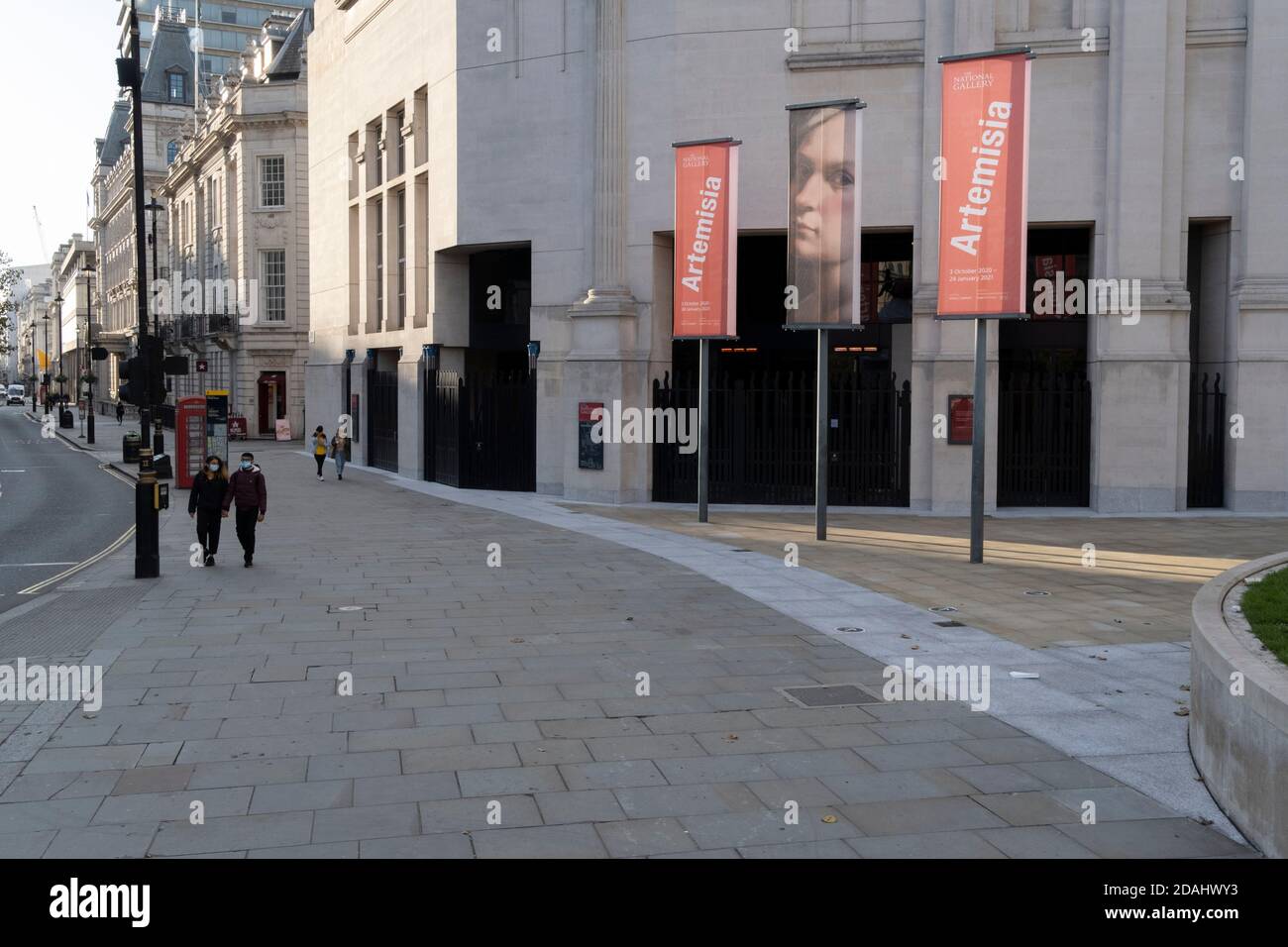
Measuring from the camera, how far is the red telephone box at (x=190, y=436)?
29953mm

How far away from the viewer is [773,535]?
20328mm

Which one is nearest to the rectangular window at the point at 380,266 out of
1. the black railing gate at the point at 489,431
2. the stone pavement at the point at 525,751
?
the black railing gate at the point at 489,431

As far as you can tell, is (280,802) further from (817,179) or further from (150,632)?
(817,179)

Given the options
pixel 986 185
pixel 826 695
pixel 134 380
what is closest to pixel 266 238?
pixel 134 380

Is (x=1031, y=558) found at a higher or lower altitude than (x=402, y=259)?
lower

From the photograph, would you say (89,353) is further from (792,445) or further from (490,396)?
(792,445)

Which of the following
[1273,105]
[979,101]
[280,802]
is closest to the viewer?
[280,802]

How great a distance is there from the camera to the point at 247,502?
16.8 m

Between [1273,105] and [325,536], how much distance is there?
19359mm

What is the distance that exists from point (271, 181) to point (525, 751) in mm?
54921

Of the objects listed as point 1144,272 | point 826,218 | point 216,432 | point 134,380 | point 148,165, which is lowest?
point 216,432

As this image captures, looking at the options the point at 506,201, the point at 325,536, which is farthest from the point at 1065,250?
the point at 325,536

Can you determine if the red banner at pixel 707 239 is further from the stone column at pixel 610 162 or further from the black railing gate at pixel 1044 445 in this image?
the black railing gate at pixel 1044 445

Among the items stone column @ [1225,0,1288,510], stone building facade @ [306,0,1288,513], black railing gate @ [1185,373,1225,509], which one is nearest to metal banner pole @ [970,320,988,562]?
stone building facade @ [306,0,1288,513]
